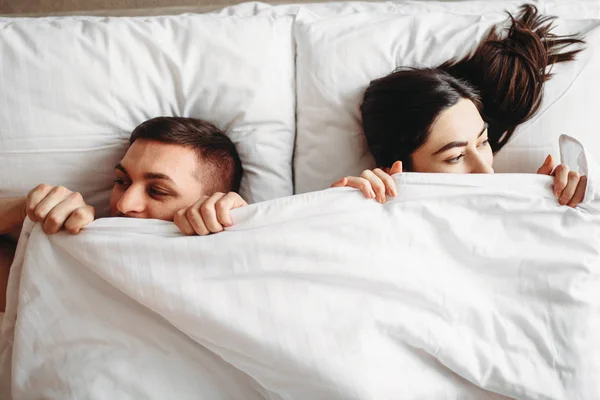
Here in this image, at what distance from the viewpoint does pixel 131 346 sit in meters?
0.93

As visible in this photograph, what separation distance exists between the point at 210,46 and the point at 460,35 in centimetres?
56

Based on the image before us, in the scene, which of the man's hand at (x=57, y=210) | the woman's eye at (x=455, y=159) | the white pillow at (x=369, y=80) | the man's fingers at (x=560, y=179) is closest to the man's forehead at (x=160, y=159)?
the man's hand at (x=57, y=210)

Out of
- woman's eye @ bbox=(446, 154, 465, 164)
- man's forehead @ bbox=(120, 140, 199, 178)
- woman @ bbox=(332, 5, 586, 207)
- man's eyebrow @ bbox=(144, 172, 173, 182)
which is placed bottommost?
man's eyebrow @ bbox=(144, 172, 173, 182)

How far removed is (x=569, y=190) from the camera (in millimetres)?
973

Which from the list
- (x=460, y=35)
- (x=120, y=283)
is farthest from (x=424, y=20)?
(x=120, y=283)

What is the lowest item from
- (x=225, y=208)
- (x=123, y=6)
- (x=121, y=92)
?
(x=225, y=208)

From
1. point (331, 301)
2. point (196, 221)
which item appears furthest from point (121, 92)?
point (331, 301)

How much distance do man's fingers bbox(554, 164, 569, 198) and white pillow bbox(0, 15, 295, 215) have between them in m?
0.56

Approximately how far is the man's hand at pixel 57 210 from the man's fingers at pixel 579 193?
862 millimetres

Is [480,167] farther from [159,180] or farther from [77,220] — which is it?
[77,220]

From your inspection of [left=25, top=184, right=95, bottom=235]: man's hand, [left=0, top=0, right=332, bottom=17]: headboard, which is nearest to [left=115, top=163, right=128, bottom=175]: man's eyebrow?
[left=25, top=184, right=95, bottom=235]: man's hand

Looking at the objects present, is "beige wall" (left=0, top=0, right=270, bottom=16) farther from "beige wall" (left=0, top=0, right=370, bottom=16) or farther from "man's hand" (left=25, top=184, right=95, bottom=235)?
"man's hand" (left=25, top=184, right=95, bottom=235)

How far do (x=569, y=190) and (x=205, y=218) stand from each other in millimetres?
650

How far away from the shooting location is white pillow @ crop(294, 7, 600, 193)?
1.18 meters
